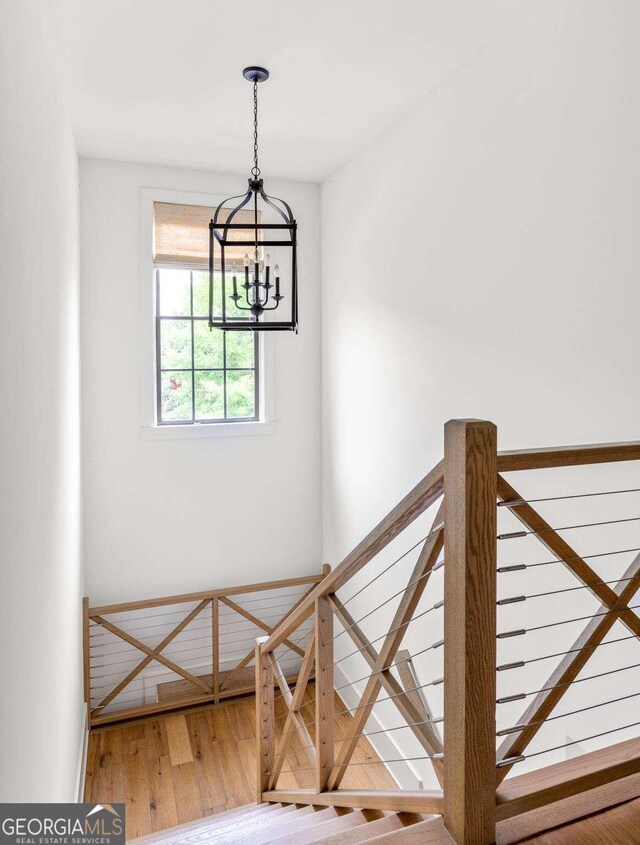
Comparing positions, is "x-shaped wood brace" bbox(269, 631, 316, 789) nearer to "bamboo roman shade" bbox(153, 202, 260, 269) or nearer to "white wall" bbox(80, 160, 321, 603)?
"white wall" bbox(80, 160, 321, 603)

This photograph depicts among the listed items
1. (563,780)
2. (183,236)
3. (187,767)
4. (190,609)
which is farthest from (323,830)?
(183,236)

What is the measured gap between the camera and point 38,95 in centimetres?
190

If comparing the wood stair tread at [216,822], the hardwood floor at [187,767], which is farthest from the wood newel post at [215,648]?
the wood stair tread at [216,822]

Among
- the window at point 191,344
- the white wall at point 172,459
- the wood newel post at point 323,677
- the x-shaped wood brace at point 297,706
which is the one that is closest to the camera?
the wood newel post at point 323,677

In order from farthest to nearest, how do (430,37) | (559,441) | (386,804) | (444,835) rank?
(430,37)
(559,441)
(386,804)
(444,835)

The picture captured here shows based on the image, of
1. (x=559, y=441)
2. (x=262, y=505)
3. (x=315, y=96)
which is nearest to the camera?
(x=559, y=441)

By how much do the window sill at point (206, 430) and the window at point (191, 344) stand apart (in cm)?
8

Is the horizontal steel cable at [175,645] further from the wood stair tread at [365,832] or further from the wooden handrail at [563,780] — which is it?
the wooden handrail at [563,780]

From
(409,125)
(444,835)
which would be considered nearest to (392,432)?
(409,125)

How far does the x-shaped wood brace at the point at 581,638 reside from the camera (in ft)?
4.05

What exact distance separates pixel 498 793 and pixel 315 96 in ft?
9.51

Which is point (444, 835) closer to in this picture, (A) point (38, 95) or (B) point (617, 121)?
(B) point (617, 121)

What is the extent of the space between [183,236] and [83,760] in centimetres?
317

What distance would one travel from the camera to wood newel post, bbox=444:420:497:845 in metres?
1.07
